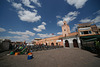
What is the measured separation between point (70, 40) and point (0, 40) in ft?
89.1

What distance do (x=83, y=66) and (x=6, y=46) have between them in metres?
24.1

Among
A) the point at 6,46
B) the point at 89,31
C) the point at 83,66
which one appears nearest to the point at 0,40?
the point at 6,46

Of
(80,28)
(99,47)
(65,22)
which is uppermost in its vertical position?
(65,22)

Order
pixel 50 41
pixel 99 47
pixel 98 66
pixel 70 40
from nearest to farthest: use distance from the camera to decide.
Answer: pixel 98 66 < pixel 99 47 < pixel 70 40 < pixel 50 41

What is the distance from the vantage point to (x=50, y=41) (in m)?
31.9

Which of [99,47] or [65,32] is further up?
[65,32]

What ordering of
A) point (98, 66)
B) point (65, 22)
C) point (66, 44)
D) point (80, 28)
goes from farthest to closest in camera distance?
point (65, 22), point (66, 44), point (80, 28), point (98, 66)

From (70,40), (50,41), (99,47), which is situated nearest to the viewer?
(99,47)

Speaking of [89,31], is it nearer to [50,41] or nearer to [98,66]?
[98,66]

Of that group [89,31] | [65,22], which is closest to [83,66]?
[89,31]

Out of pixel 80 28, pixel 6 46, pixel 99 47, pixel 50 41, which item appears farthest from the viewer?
pixel 50 41

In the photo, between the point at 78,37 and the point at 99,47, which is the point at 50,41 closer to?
the point at 78,37

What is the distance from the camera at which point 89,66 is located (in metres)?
4.07

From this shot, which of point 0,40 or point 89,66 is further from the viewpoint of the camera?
point 0,40
